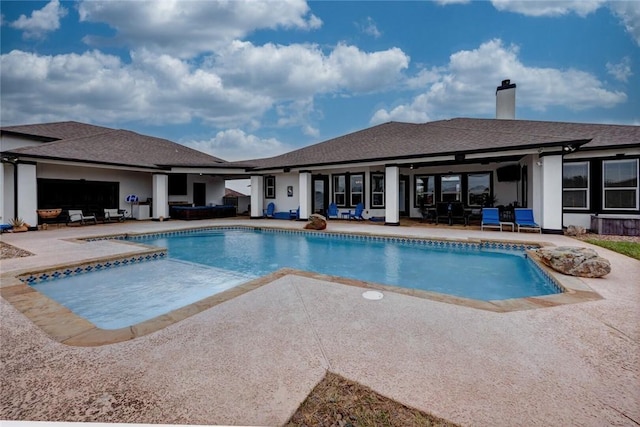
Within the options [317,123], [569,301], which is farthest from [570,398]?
[317,123]

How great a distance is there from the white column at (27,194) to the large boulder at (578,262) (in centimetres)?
1670

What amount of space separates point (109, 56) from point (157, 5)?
967 cm

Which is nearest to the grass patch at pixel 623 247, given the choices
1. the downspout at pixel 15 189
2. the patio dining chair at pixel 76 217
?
the downspout at pixel 15 189

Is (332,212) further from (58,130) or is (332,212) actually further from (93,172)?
(58,130)

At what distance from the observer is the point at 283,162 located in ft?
57.3

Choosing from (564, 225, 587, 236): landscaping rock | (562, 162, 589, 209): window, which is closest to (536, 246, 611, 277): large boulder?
(564, 225, 587, 236): landscaping rock

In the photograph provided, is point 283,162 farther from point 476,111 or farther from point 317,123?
point 476,111

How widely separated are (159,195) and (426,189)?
47.9ft

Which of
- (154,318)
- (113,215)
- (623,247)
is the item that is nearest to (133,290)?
(154,318)

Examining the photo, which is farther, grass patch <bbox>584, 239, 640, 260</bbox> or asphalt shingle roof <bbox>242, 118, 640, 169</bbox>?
asphalt shingle roof <bbox>242, 118, 640, 169</bbox>

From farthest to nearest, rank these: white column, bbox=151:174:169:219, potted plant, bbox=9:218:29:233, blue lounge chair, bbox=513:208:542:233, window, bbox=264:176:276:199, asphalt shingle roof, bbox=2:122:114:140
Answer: window, bbox=264:176:276:199 < white column, bbox=151:174:169:219 < asphalt shingle roof, bbox=2:122:114:140 < potted plant, bbox=9:218:29:233 < blue lounge chair, bbox=513:208:542:233

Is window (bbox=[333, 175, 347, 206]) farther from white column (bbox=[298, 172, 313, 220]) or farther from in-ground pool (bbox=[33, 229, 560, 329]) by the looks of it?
in-ground pool (bbox=[33, 229, 560, 329])

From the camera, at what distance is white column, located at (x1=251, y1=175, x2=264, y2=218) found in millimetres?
18047

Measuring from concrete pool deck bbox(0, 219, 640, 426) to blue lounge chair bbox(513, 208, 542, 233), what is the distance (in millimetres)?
7458
